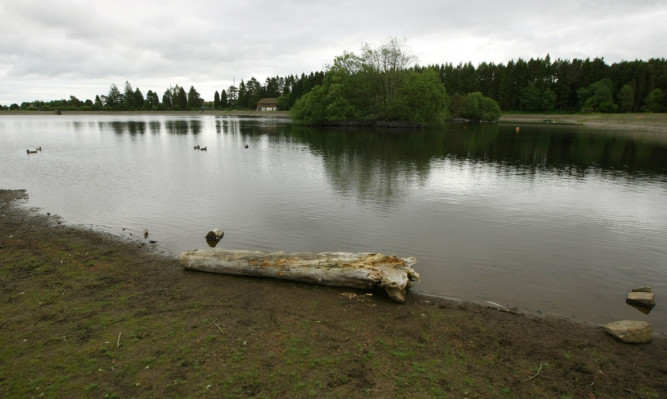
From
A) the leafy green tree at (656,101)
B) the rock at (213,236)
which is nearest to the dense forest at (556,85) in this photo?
the leafy green tree at (656,101)

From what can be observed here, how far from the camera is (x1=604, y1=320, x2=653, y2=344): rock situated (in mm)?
8125

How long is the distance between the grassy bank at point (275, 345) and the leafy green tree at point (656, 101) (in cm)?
13214

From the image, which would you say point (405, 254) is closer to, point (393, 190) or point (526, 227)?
point (526, 227)

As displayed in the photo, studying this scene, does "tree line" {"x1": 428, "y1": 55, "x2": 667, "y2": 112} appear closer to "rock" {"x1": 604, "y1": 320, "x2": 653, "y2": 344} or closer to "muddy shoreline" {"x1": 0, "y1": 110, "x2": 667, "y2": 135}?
"muddy shoreline" {"x1": 0, "y1": 110, "x2": 667, "y2": 135}

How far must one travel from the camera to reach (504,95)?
13612 cm

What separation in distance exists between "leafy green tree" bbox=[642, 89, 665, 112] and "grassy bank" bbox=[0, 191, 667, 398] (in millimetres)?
132136

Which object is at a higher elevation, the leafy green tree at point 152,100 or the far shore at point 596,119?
the leafy green tree at point 152,100

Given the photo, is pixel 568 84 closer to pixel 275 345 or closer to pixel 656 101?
pixel 656 101

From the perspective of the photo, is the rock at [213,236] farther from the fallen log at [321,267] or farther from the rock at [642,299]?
the rock at [642,299]

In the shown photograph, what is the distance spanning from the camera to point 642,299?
33.3ft

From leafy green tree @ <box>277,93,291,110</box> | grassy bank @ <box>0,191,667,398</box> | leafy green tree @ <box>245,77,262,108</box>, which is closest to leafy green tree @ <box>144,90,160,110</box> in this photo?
leafy green tree @ <box>245,77,262,108</box>

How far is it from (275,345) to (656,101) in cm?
13989

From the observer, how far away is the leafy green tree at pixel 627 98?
11025 centimetres

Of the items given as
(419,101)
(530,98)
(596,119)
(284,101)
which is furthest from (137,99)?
(596,119)
